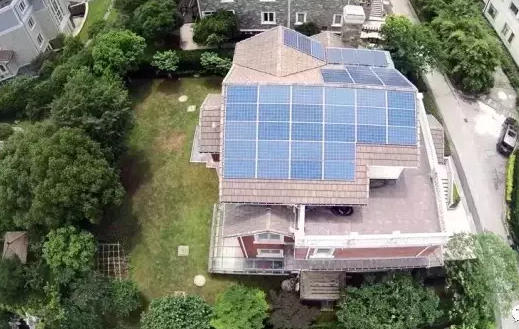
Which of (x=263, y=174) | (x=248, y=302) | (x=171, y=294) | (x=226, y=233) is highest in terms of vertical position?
(x=263, y=174)

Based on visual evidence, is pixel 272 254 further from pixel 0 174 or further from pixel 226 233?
pixel 0 174

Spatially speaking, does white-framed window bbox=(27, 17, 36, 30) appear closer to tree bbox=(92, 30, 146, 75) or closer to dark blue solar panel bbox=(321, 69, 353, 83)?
tree bbox=(92, 30, 146, 75)

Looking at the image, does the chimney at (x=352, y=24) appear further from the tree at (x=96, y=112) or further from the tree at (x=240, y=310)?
the tree at (x=240, y=310)

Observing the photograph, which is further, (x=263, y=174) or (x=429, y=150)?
(x=429, y=150)

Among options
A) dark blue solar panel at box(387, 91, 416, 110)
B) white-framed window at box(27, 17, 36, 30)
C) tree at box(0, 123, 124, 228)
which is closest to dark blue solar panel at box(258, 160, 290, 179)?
dark blue solar panel at box(387, 91, 416, 110)

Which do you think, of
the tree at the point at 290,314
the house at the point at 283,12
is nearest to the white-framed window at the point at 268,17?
the house at the point at 283,12

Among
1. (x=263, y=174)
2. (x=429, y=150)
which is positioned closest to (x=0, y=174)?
(x=263, y=174)

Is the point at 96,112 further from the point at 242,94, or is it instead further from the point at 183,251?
the point at 242,94

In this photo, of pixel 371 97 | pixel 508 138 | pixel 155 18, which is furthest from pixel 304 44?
pixel 508 138
